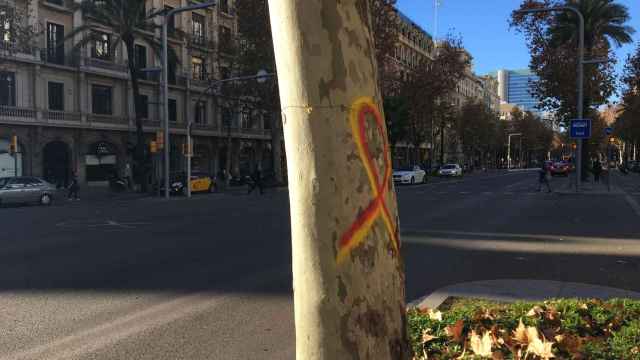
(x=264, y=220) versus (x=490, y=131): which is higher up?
(x=490, y=131)

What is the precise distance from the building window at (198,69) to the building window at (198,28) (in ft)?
5.09

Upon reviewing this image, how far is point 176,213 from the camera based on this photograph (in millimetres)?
17734

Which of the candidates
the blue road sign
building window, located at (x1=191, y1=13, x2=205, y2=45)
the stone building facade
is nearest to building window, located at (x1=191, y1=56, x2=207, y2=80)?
the stone building facade

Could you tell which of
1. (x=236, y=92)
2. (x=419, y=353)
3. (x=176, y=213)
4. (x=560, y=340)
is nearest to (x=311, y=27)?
(x=419, y=353)

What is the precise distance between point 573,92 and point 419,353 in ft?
124

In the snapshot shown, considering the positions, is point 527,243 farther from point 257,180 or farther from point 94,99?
point 94,99

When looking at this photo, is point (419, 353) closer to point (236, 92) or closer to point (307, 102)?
point (307, 102)

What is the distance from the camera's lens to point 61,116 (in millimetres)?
36156

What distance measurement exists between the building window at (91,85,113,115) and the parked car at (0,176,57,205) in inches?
632

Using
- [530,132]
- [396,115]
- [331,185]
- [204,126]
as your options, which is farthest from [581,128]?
[530,132]

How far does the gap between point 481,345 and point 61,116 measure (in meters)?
37.2

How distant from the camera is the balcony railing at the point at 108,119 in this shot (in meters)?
38.4

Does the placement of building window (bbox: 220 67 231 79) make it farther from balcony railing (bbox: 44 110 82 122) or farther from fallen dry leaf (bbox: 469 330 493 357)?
fallen dry leaf (bbox: 469 330 493 357)

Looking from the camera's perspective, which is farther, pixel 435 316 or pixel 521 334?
pixel 435 316
